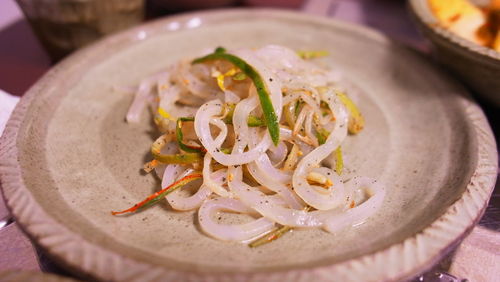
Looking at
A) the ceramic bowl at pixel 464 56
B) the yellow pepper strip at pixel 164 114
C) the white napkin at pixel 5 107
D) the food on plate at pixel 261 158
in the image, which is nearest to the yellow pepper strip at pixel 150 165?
the food on plate at pixel 261 158

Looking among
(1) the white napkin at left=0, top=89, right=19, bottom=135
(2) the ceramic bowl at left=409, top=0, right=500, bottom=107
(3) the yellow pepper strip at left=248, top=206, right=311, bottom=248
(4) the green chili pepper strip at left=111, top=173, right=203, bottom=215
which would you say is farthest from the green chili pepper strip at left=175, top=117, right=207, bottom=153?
(2) the ceramic bowl at left=409, top=0, right=500, bottom=107

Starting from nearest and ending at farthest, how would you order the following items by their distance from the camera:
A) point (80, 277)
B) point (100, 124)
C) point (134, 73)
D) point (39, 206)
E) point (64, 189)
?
point (80, 277), point (39, 206), point (64, 189), point (100, 124), point (134, 73)

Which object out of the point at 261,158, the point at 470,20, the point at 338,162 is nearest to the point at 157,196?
the point at 261,158

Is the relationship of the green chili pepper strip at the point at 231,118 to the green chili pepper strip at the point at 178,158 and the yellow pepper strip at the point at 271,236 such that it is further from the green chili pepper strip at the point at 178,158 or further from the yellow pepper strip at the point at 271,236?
the yellow pepper strip at the point at 271,236

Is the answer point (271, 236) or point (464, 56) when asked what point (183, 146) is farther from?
point (464, 56)

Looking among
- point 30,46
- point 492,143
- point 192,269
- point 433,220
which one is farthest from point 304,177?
point 30,46

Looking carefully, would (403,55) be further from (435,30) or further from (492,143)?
(492,143)

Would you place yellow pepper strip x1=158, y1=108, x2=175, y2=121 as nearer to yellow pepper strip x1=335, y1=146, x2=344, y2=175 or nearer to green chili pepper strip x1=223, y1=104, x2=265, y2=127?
green chili pepper strip x1=223, y1=104, x2=265, y2=127
